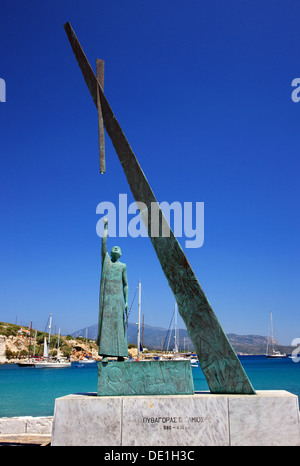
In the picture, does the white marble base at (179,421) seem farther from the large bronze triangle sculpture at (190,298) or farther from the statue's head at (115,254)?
the statue's head at (115,254)

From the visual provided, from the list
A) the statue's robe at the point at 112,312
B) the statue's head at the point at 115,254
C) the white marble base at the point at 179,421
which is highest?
the statue's head at the point at 115,254

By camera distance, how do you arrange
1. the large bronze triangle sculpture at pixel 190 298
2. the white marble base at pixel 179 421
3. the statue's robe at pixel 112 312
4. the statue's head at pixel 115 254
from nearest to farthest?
the white marble base at pixel 179 421 → the large bronze triangle sculpture at pixel 190 298 → the statue's robe at pixel 112 312 → the statue's head at pixel 115 254

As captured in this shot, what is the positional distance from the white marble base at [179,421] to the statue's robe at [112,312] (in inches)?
35.0

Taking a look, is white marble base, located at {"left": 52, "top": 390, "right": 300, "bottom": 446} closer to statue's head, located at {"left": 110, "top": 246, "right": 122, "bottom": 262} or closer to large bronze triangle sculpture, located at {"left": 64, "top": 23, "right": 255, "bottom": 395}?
large bronze triangle sculpture, located at {"left": 64, "top": 23, "right": 255, "bottom": 395}

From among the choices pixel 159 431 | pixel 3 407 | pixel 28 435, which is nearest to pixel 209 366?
pixel 159 431

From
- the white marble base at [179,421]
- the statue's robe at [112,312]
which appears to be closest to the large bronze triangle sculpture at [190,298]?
the white marble base at [179,421]

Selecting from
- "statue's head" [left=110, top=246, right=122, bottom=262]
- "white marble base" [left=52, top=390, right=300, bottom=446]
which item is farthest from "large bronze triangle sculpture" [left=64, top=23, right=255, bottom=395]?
"statue's head" [left=110, top=246, right=122, bottom=262]

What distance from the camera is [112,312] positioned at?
6.91 m

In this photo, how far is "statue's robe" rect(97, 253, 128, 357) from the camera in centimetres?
673

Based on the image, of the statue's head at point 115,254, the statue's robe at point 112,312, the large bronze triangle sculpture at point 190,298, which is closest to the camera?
the large bronze triangle sculpture at point 190,298

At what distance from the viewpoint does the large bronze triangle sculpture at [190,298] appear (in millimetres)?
6516

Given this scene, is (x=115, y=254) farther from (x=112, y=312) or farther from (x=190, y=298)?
(x=190, y=298)
